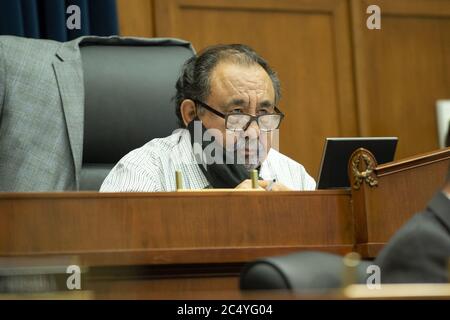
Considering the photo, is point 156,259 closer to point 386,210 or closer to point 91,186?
point 386,210

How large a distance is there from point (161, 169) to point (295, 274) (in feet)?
5.51

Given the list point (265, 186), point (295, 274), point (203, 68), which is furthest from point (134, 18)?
point (295, 274)

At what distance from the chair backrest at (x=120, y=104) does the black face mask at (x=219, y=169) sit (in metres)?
0.20

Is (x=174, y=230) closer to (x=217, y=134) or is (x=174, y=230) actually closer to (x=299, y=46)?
(x=217, y=134)

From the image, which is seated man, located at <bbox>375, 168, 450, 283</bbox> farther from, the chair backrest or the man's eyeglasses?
the chair backrest

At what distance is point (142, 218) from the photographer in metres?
1.98

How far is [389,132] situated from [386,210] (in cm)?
210

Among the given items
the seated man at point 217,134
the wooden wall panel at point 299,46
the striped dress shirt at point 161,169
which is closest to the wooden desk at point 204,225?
the seated man at point 217,134

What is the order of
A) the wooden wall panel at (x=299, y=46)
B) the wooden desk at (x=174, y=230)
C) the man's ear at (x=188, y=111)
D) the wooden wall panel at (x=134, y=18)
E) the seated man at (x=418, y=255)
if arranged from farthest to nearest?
the wooden wall panel at (x=299, y=46)
the wooden wall panel at (x=134, y=18)
the man's ear at (x=188, y=111)
the wooden desk at (x=174, y=230)
the seated man at (x=418, y=255)

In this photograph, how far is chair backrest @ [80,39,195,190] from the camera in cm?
282

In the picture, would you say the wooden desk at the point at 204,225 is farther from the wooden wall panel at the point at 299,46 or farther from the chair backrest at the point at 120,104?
the wooden wall panel at the point at 299,46

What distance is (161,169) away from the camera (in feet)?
8.82

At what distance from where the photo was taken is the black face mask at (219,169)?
8.61 feet

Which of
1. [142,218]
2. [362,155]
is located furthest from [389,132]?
[142,218]
